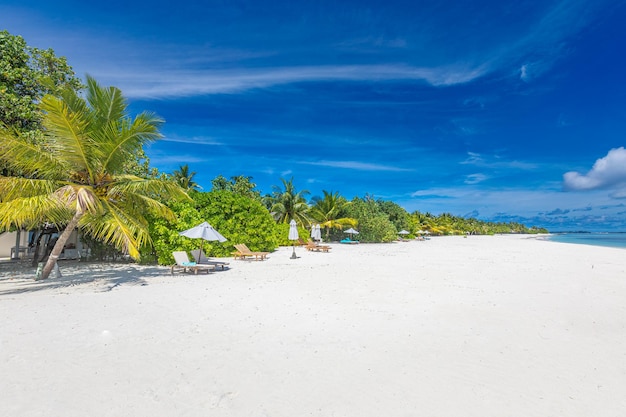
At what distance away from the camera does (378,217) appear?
3750 cm

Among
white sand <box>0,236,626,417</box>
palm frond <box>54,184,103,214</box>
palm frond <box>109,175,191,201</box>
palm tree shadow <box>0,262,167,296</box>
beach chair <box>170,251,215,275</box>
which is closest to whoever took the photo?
white sand <box>0,236,626,417</box>

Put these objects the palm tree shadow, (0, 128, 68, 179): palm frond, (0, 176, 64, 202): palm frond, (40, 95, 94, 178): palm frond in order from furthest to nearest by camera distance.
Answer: the palm tree shadow → (0, 176, 64, 202): palm frond → (0, 128, 68, 179): palm frond → (40, 95, 94, 178): palm frond

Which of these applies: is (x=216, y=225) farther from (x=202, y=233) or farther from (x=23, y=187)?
(x=23, y=187)

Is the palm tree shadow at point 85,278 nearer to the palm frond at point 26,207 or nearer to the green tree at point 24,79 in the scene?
the palm frond at point 26,207

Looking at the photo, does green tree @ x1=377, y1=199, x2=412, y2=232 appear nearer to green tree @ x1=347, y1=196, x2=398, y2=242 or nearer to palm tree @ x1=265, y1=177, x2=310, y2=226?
green tree @ x1=347, y1=196, x2=398, y2=242

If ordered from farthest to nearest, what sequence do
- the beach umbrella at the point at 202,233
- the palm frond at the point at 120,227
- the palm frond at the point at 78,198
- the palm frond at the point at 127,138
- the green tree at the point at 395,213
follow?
the green tree at the point at 395,213 < the beach umbrella at the point at 202,233 < the palm frond at the point at 127,138 < the palm frond at the point at 120,227 < the palm frond at the point at 78,198

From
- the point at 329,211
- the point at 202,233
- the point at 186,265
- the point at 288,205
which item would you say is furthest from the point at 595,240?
the point at 186,265

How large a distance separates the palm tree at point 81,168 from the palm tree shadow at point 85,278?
0.78 meters

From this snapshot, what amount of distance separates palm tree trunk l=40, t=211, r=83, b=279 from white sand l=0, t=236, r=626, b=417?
1331 millimetres

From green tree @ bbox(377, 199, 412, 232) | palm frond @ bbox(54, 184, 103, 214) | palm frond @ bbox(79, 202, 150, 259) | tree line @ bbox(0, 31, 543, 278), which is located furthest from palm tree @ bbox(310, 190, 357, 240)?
palm frond @ bbox(54, 184, 103, 214)

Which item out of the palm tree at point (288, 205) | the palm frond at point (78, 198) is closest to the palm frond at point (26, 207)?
the palm frond at point (78, 198)

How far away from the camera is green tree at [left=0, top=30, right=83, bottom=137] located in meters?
10.2

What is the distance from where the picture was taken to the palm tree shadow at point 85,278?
29.4 feet

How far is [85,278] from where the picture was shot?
34.4 ft
